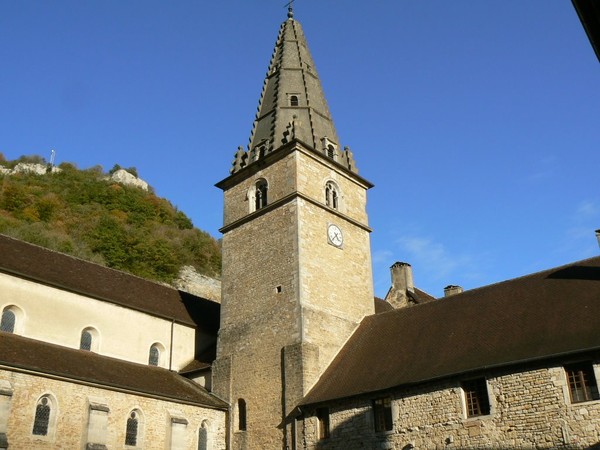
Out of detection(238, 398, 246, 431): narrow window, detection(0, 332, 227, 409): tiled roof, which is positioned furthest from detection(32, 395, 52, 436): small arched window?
detection(238, 398, 246, 431): narrow window

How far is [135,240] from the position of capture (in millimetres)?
56625

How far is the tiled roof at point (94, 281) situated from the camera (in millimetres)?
22953

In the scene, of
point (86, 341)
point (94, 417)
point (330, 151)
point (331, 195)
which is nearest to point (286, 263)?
point (331, 195)

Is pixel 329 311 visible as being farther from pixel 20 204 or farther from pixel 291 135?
pixel 20 204

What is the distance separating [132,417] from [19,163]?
210ft

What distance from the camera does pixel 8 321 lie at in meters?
21.4

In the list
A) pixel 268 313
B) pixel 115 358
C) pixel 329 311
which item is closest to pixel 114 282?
pixel 115 358

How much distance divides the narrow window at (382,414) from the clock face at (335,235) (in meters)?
8.09

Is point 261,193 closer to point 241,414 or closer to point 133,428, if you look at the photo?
A: point 241,414

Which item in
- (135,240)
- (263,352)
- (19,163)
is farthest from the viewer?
(19,163)

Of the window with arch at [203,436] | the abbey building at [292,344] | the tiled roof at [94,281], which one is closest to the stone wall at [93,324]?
the abbey building at [292,344]

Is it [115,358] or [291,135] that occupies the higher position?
[291,135]

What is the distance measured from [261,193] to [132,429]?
11.3m

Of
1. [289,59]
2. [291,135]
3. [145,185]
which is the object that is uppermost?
[145,185]
